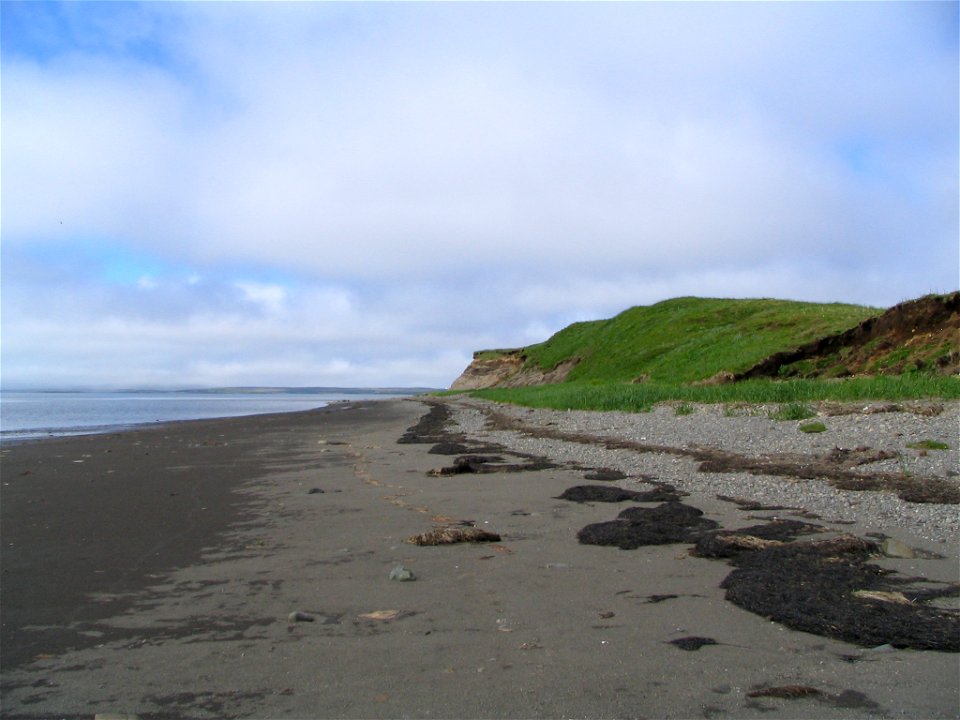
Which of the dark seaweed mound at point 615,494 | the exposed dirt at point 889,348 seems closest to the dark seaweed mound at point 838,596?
the dark seaweed mound at point 615,494

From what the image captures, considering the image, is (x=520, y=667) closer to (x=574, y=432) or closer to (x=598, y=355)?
(x=574, y=432)

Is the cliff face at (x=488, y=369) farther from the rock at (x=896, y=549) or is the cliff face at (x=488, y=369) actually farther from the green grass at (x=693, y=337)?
the rock at (x=896, y=549)

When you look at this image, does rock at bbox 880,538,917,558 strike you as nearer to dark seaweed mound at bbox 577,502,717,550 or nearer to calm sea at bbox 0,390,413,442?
dark seaweed mound at bbox 577,502,717,550

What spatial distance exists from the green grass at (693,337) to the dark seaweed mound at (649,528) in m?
24.2

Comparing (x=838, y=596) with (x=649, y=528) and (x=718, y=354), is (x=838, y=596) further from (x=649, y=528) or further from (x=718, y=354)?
(x=718, y=354)

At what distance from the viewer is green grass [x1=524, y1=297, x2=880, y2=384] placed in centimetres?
3344

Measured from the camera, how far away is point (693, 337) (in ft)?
149

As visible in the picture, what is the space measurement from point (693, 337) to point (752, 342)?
9.70 metres

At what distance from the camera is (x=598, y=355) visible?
57.4 metres

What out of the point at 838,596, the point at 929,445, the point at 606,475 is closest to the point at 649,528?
the point at 838,596

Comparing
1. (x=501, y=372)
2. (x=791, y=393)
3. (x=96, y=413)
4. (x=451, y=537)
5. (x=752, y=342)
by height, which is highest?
(x=501, y=372)

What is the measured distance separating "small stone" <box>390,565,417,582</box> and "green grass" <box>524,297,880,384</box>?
27.1 meters

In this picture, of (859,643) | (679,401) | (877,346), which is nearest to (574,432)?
(679,401)

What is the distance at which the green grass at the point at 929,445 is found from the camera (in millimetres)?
10858
